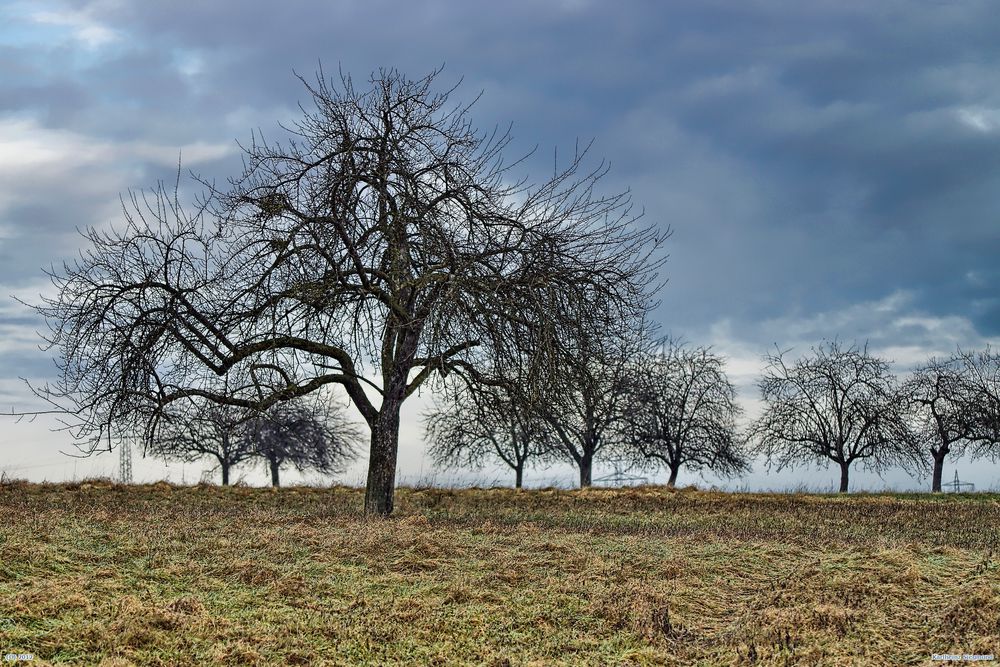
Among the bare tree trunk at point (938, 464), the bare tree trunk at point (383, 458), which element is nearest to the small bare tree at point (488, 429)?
the bare tree trunk at point (383, 458)

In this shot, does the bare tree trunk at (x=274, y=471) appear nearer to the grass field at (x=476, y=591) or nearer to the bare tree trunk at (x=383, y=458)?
the grass field at (x=476, y=591)

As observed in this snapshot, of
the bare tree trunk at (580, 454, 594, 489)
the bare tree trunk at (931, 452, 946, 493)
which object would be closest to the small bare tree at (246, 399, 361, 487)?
the bare tree trunk at (580, 454, 594, 489)

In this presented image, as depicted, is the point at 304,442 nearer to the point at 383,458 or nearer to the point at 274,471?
the point at 274,471

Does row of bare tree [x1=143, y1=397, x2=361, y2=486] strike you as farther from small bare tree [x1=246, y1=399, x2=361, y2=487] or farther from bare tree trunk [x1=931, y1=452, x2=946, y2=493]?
bare tree trunk [x1=931, y1=452, x2=946, y2=493]

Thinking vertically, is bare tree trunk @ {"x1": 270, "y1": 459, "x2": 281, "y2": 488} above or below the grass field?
below

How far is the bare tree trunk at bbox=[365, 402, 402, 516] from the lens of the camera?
640 inches

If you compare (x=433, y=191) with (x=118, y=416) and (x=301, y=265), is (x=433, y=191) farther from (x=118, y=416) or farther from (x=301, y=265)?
(x=118, y=416)

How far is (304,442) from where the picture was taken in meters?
38.1

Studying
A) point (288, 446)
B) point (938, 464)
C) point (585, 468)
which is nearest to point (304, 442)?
point (288, 446)

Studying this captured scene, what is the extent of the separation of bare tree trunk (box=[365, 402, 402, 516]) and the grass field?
63cm

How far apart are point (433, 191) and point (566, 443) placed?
16.6m

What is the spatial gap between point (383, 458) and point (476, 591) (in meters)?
7.16

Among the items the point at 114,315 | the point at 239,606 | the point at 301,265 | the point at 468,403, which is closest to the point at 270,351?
the point at 301,265

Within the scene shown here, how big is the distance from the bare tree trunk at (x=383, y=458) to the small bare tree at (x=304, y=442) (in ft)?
63.9
